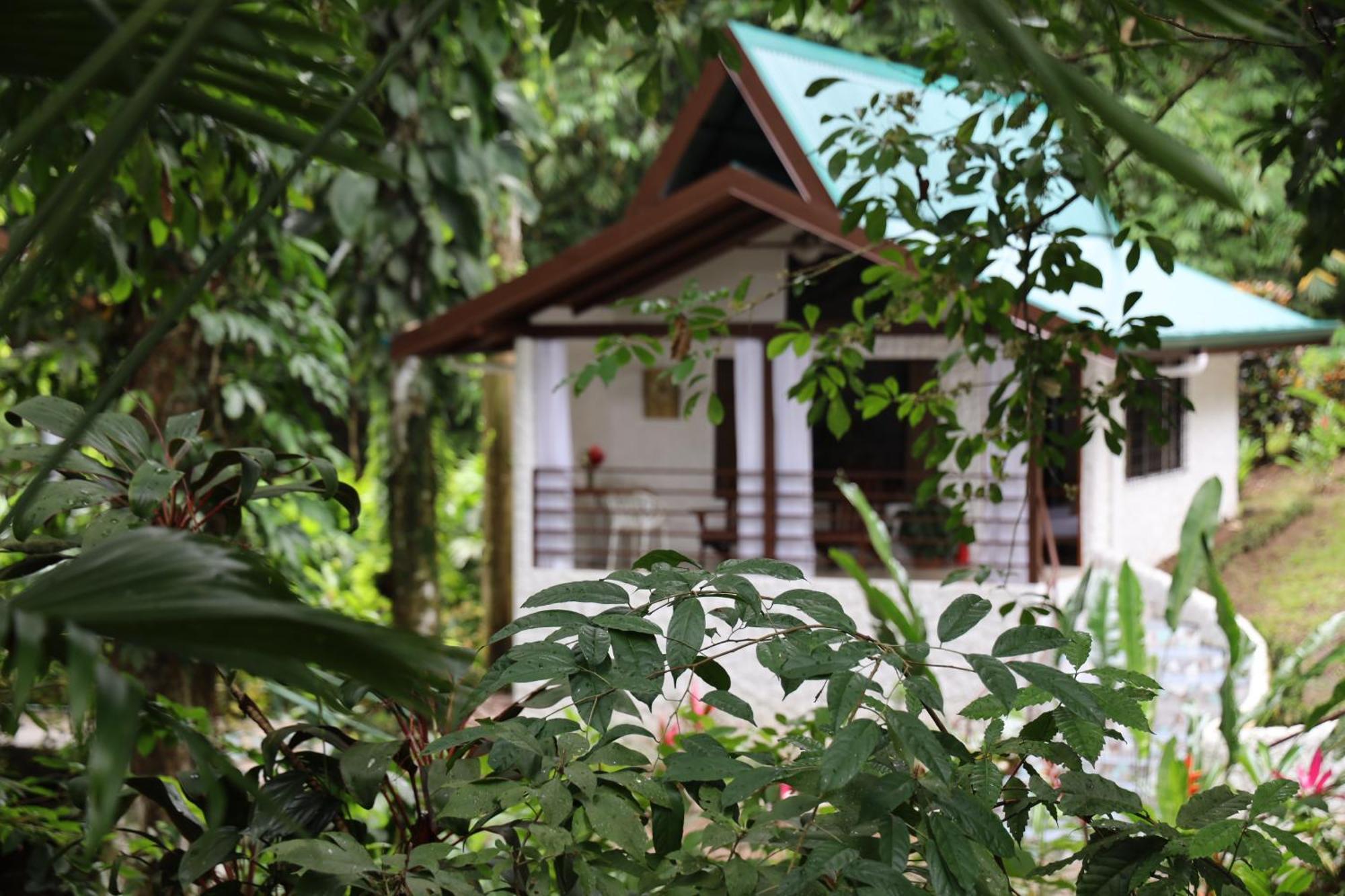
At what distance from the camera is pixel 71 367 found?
527 cm

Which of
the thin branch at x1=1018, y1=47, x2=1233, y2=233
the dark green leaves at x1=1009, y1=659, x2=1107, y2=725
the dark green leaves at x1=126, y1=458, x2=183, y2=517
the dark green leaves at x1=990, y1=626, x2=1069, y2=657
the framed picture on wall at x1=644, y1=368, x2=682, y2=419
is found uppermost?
the thin branch at x1=1018, y1=47, x2=1233, y2=233

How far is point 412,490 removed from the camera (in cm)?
875

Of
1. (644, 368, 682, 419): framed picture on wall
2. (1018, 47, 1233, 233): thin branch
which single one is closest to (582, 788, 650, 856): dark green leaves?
(1018, 47, 1233, 233): thin branch

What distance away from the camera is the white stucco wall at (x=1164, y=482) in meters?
8.83

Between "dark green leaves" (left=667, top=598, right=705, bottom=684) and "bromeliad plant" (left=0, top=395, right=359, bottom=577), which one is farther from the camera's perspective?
"bromeliad plant" (left=0, top=395, right=359, bottom=577)

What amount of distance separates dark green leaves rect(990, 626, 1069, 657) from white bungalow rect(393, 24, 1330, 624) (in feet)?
19.2

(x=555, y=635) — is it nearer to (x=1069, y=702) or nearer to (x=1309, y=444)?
(x=1069, y=702)

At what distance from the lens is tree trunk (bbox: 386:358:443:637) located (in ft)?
28.6

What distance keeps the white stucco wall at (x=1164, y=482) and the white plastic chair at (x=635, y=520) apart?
10.3 ft

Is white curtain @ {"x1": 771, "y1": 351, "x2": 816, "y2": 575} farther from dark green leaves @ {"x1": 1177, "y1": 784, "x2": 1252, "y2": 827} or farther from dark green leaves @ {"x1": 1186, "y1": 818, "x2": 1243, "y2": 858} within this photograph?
dark green leaves @ {"x1": 1186, "y1": 818, "x2": 1243, "y2": 858}

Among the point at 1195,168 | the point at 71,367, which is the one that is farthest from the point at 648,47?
the point at 71,367

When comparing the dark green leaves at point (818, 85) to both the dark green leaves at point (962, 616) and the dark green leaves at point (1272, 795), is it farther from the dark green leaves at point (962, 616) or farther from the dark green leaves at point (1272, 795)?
the dark green leaves at point (1272, 795)

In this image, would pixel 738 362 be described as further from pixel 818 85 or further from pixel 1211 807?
pixel 1211 807

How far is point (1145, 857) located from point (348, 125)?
1164 mm
